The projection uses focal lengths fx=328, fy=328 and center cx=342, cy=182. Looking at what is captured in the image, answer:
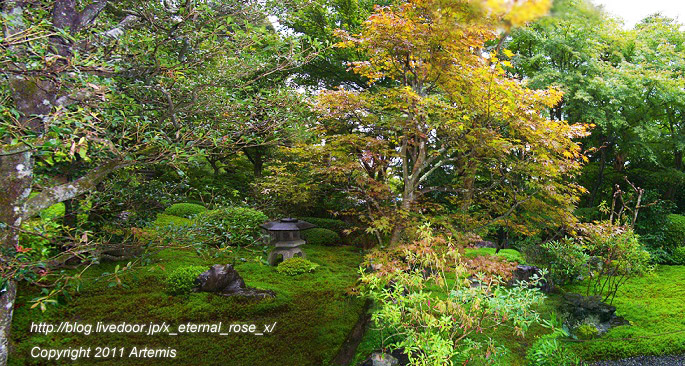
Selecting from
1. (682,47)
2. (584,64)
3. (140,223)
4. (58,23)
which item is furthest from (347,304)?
(682,47)

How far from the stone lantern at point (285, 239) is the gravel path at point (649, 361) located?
5215 mm

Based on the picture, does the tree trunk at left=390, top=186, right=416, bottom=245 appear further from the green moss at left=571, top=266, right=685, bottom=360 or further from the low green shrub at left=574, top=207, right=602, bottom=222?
the low green shrub at left=574, top=207, right=602, bottom=222

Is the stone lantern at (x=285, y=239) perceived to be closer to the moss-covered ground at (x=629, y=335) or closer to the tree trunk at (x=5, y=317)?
the moss-covered ground at (x=629, y=335)

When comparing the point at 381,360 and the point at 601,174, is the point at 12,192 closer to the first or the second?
the point at 381,360

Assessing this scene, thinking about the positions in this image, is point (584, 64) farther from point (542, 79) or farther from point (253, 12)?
point (253, 12)

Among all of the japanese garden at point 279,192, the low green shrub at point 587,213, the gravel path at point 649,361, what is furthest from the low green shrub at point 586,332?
the low green shrub at point 587,213

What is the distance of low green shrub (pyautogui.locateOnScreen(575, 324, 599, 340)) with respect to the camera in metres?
4.62

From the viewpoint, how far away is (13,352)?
132 inches

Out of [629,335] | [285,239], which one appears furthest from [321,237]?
[629,335]

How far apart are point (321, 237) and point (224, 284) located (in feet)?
15.7

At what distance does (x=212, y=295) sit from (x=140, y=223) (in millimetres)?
1487

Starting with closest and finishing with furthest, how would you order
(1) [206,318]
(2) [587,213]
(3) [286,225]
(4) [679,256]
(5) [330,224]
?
(1) [206,318]
(3) [286,225]
(4) [679,256]
(2) [587,213]
(5) [330,224]

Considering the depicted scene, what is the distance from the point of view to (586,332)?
4.62 m

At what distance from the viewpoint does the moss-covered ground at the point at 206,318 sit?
3.63 meters
